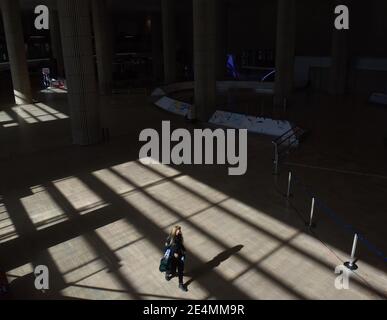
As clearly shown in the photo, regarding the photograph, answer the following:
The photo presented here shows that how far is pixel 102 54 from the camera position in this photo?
37.4 m

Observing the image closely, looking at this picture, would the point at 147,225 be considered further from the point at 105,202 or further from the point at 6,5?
the point at 6,5

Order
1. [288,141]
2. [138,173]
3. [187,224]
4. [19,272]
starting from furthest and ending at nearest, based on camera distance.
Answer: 1. [288,141]
2. [138,173]
3. [187,224]
4. [19,272]

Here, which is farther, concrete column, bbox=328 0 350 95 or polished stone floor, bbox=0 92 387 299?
concrete column, bbox=328 0 350 95

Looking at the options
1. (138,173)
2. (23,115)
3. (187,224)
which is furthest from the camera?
(23,115)

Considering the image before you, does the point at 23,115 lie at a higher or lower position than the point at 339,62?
lower

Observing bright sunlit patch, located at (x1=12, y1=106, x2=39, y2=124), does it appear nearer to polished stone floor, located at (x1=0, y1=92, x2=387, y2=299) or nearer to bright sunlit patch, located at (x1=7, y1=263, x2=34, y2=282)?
polished stone floor, located at (x1=0, y1=92, x2=387, y2=299)

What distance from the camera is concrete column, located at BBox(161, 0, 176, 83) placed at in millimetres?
38375

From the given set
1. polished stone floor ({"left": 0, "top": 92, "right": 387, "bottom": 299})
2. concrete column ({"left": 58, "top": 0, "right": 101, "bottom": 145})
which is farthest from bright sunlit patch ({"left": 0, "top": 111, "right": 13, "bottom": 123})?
concrete column ({"left": 58, "top": 0, "right": 101, "bottom": 145})

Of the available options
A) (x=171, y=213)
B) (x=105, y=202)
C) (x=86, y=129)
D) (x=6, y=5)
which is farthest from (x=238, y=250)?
(x=6, y=5)

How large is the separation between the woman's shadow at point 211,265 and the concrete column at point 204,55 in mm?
15723

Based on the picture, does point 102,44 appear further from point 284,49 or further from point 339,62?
point 339,62


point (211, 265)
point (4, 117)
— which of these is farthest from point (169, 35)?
point (211, 265)

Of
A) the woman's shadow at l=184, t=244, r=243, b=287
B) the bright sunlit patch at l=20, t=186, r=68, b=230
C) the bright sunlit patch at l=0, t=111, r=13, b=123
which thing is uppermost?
the bright sunlit patch at l=0, t=111, r=13, b=123

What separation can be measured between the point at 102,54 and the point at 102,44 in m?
0.98
